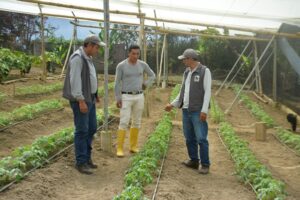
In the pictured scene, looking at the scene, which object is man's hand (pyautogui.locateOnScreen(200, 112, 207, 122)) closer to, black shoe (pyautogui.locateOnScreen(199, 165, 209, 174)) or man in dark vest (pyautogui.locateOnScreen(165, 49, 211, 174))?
man in dark vest (pyautogui.locateOnScreen(165, 49, 211, 174))

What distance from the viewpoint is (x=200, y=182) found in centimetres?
656

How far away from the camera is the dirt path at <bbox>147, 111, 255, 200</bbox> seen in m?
5.81

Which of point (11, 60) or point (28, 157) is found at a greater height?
point (11, 60)

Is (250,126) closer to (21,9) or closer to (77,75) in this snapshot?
(77,75)

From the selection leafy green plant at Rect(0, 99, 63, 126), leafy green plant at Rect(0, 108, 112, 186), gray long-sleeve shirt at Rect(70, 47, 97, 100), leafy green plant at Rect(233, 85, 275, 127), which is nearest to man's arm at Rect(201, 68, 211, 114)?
gray long-sleeve shirt at Rect(70, 47, 97, 100)

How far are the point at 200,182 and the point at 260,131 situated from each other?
12.5 feet

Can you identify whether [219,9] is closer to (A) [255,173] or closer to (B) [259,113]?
(B) [259,113]

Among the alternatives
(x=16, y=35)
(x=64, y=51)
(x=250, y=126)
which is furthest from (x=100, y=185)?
(x=16, y=35)

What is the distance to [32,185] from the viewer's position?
5.58 m

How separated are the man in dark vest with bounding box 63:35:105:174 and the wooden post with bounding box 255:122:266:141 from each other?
4459 mm

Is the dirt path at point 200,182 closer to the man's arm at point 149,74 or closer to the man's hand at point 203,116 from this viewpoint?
the man's hand at point 203,116

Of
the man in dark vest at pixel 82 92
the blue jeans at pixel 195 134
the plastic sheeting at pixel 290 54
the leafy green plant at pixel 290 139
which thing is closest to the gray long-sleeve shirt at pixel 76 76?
the man in dark vest at pixel 82 92

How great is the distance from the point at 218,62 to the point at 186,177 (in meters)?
16.7

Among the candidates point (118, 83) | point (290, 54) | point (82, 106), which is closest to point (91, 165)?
point (82, 106)
